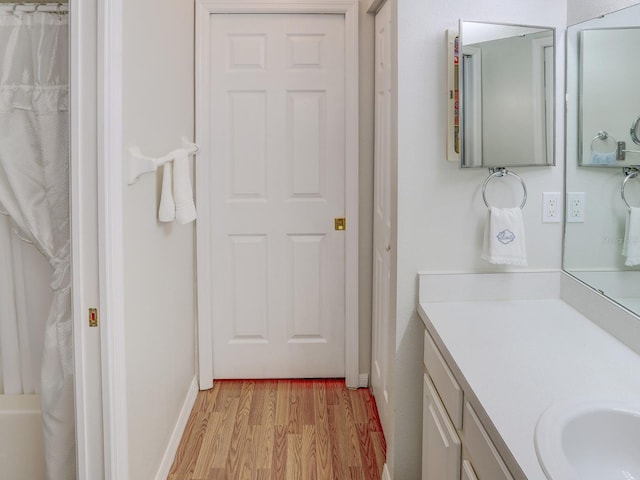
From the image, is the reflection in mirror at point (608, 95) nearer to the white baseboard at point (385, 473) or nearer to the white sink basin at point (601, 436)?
the white sink basin at point (601, 436)

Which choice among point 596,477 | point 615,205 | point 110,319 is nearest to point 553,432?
point 596,477

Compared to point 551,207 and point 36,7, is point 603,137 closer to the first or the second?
point 551,207

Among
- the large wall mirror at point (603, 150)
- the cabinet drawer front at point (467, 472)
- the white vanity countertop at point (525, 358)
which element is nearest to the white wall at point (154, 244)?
the white vanity countertop at point (525, 358)

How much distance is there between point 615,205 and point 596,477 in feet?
2.76

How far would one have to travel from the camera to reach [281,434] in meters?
2.88

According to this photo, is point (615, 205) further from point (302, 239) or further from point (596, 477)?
point (302, 239)

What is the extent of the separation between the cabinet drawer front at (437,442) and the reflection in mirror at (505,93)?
0.80m

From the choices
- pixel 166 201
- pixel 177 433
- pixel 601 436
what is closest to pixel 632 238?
pixel 601 436

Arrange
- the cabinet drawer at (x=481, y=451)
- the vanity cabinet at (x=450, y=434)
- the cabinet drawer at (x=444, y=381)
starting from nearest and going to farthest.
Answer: the cabinet drawer at (x=481, y=451) < the vanity cabinet at (x=450, y=434) < the cabinet drawer at (x=444, y=381)

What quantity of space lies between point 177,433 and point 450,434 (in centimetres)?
155

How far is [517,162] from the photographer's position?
2.09 metres

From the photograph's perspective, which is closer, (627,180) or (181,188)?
(627,180)

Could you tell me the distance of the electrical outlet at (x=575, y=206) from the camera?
206cm

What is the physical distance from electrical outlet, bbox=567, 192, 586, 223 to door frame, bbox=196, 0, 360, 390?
133 centimetres
